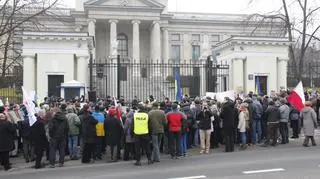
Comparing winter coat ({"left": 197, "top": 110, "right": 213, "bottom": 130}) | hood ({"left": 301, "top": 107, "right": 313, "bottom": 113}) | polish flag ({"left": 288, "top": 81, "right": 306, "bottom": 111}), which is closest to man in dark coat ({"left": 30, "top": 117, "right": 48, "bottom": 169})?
winter coat ({"left": 197, "top": 110, "right": 213, "bottom": 130})

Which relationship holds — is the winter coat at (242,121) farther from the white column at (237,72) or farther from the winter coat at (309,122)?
the white column at (237,72)

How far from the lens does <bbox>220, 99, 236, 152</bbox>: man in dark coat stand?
701 inches

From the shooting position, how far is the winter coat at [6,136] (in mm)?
15391

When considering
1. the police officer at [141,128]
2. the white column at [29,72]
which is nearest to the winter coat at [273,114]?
the police officer at [141,128]

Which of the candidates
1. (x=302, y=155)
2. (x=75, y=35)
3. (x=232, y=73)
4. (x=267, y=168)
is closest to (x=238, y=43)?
(x=232, y=73)

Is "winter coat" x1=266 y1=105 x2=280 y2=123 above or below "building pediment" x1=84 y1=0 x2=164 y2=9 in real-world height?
below

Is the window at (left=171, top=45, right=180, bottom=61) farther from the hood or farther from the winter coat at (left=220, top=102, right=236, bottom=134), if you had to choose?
the winter coat at (left=220, top=102, right=236, bottom=134)

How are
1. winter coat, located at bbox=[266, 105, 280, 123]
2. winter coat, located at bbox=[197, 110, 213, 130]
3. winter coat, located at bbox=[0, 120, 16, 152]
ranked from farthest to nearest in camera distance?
winter coat, located at bbox=[266, 105, 280, 123] → winter coat, located at bbox=[197, 110, 213, 130] → winter coat, located at bbox=[0, 120, 16, 152]

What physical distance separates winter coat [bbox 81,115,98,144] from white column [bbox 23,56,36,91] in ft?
39.0

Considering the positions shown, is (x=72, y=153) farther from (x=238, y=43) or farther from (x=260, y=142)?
(x=238, y=43)

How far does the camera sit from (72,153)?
17.5 metres

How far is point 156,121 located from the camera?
1605 cm

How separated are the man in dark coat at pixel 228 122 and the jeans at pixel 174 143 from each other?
6.17ft

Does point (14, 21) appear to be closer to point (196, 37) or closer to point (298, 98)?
point (298, 98)
